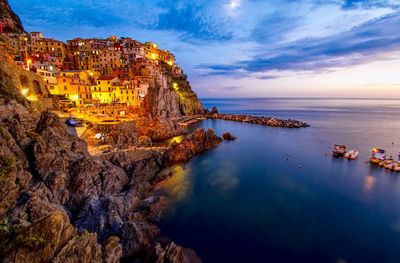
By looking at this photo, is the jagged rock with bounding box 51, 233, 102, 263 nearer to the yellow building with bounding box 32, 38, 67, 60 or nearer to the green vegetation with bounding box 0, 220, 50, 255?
the green vegetation with bounding box 0, 220, 50, 255

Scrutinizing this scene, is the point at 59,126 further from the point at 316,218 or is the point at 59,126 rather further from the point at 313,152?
the point at 313,152

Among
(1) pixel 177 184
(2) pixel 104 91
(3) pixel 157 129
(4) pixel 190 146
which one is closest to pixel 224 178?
(1) pixel 177 184

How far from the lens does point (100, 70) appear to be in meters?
56.6

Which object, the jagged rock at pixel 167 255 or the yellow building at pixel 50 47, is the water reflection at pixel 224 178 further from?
the yellow building at pixel 50 47

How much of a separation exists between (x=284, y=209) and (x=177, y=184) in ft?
41.2

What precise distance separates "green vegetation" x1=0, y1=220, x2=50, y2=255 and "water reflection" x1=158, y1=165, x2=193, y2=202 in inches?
564

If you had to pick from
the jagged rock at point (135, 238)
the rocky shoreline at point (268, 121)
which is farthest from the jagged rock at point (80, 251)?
the rocky shoreline at point (268, 121)

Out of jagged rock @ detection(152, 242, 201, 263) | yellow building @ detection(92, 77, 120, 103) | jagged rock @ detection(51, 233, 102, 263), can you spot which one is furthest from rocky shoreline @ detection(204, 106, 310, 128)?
jagged rock @ detection(51, 233, 102, 263)

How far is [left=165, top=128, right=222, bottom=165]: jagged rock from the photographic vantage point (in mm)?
30308

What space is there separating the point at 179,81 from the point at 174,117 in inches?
876

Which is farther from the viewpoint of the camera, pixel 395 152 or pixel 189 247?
pixel 395 152

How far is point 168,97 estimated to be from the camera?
61.8m

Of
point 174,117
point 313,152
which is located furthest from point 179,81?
point 313,152

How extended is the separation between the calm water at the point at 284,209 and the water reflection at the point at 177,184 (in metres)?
0.12
